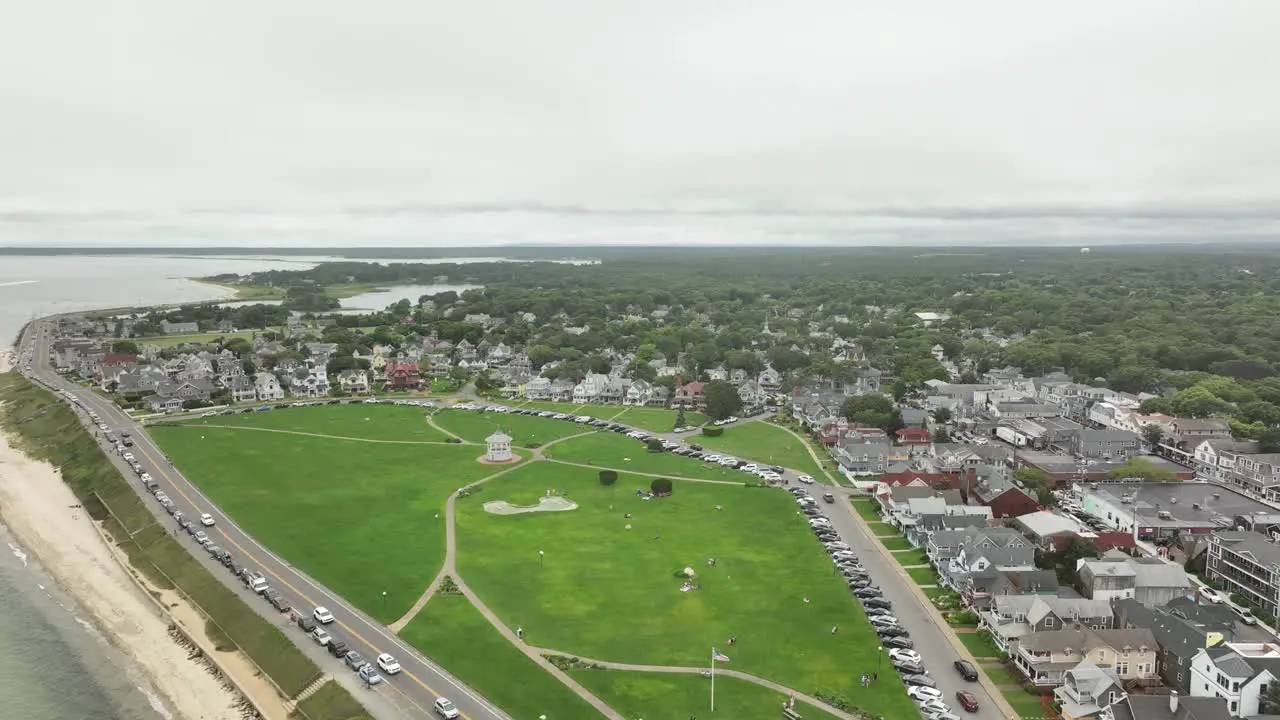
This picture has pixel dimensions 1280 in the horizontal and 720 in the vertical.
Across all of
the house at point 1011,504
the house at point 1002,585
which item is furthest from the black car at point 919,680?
the house at point 1011,504

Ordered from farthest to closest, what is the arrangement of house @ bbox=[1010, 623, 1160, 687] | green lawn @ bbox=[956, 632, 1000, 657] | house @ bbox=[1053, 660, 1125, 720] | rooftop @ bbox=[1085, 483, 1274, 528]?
rooftop @ bbox=[1085, 483, 1274, 528] < green lawn @ bbox=[956, 632, 1000, 657] < house @ bbox=[1010, 623, 1160, 687] < house @ bbox=[1053, 660, 1125, 720]

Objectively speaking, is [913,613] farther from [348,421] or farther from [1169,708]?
[348,421]

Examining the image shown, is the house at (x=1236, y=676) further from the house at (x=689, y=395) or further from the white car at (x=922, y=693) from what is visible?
the house at (x=689, y=395)

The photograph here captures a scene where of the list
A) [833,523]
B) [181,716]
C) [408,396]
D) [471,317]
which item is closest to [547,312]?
[471,317]

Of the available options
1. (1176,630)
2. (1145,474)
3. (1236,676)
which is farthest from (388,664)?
(1145,474)

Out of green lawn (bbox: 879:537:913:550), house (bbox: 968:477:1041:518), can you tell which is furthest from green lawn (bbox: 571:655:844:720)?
house (bbox: 968:477:1041:518)

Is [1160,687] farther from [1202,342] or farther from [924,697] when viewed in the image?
[1202,342]

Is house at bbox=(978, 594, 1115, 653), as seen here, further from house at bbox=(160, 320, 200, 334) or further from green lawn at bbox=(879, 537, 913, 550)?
house at bbox=(160, 320, 200, 334)
